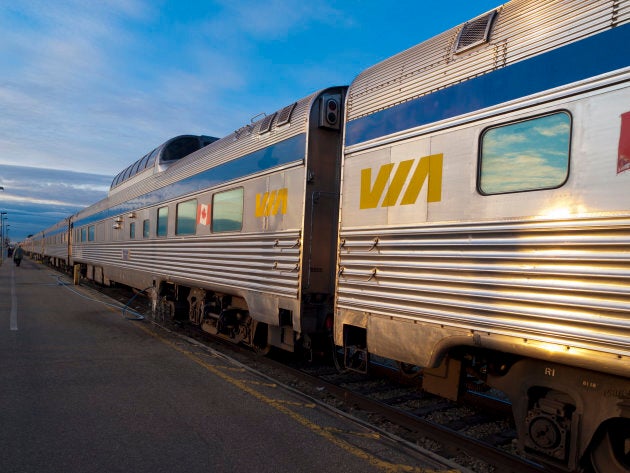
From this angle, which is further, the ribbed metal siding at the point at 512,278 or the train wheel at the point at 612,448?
the train wheel at the point at 612,448

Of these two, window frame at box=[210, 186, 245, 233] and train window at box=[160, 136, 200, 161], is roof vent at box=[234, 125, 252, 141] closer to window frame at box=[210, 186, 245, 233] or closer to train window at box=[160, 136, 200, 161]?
window frame at box=[210, 186, 245, 233]

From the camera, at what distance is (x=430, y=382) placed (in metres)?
4.26

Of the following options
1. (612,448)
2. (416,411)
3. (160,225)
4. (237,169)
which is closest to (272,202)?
(237,169)

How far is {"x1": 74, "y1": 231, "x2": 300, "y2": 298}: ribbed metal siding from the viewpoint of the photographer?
5789mm

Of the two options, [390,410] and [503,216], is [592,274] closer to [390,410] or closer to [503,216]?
[503,216]

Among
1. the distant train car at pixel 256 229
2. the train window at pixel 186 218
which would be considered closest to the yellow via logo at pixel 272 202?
the distant train car at pixel 256 229

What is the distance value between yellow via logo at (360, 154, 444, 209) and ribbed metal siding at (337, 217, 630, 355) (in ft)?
0.94

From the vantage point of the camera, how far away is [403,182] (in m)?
4.22

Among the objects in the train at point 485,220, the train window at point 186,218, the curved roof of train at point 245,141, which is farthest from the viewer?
the train window at point 186,218

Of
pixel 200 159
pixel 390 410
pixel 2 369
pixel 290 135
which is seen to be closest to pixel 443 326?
pixel 390 410

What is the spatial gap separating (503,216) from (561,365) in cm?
103

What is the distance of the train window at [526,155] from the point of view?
3.08m

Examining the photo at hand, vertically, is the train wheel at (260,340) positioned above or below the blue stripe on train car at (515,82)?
below

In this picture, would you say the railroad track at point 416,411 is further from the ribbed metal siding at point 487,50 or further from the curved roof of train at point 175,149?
the curved roof of train at point 175,149
